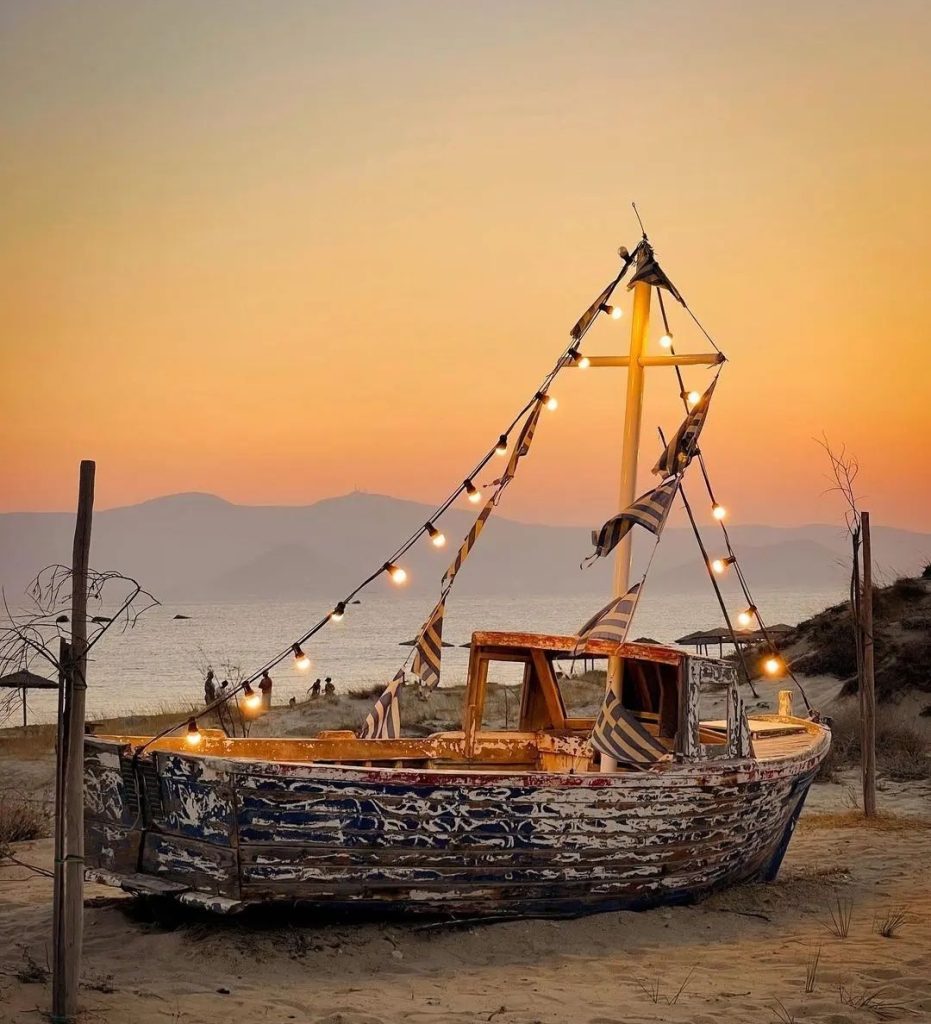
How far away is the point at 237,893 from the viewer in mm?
7758

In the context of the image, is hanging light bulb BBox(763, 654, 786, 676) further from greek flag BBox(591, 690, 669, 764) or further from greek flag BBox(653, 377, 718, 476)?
greek flag BBox(591, 690, 669, 764)

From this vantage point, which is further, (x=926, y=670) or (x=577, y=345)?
(x=926, y=670)

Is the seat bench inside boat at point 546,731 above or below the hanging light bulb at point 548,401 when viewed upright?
below

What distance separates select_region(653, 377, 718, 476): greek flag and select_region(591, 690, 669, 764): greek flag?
6.81 feet

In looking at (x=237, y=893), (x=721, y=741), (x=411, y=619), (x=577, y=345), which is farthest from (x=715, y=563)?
(x=411, y=619)

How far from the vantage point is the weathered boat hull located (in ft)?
25.5

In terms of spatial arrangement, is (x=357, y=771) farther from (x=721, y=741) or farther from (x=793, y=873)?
(x=793, y=873)

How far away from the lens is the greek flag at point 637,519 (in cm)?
918

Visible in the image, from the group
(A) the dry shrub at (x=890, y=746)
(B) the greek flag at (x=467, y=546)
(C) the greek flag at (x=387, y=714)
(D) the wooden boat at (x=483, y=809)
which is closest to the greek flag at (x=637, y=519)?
(D) the wooden boat at (x=483, y=809)

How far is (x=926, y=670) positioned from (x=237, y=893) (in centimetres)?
Answer: 1713

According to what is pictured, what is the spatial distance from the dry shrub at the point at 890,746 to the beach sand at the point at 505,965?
7.20 meters

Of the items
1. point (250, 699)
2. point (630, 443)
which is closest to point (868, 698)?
point (630, 443)

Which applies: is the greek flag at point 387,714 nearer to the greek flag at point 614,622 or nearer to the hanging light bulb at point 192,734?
the hanging light bulb at point 192,734

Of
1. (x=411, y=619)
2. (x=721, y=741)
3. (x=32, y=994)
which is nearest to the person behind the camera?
(x=32, y=994)
